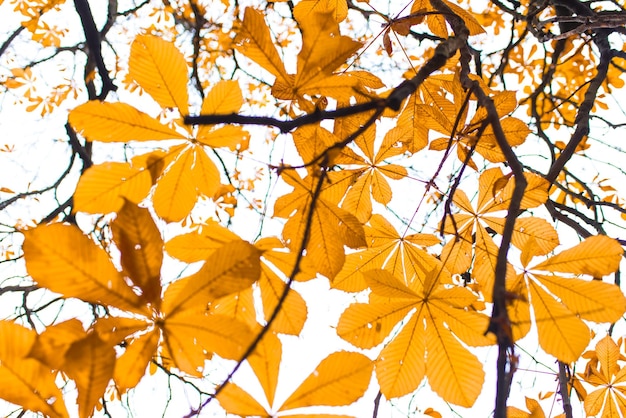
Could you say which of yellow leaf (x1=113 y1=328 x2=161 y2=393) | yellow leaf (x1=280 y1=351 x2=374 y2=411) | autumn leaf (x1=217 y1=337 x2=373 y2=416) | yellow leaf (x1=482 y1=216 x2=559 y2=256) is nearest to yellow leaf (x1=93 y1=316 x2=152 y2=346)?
yellow leaf (x1=113 y1=328 x2=161 y2=393)

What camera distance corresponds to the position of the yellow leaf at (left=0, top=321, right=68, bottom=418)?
0.76 m

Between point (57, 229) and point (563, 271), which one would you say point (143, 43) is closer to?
point (57, 229)

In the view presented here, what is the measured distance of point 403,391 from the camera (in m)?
1.10

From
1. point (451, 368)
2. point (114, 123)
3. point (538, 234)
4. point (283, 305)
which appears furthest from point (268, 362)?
point (538, 234)

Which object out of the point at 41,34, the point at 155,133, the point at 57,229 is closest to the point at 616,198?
the point at 155,133

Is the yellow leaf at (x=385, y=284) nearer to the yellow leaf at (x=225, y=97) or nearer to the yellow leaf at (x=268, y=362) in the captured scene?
the yellow leaf at (x=268, y=362)

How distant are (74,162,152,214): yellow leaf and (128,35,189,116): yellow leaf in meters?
0.16

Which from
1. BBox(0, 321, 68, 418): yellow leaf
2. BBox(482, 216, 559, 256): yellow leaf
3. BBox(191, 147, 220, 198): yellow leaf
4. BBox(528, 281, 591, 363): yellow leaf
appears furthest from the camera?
BBox(482, 216, 559, 256): yellow leaf

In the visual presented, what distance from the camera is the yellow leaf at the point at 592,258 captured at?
1015mm

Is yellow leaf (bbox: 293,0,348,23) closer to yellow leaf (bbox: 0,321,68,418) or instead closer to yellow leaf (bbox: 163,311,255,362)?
yellow leaf (bbox: 163,311,255,362)

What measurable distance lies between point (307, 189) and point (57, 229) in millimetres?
604

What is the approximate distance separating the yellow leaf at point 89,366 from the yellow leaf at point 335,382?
301mm

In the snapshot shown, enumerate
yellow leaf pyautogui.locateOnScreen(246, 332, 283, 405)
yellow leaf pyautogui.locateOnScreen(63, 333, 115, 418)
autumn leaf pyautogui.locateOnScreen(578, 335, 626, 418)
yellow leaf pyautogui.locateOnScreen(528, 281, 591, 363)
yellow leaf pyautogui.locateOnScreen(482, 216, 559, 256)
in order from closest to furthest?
yellow leaf pyautogui.locateOnScreen(63, 333, 115, 418) → yellow leaf pyautogui.locateOnScreen(246, 332, 283, 405) → yellow leaf pyautogui.locateOnScreen(528, 281, 591, 363) → yellow leaf pyautogui.locateOnScreen(482, 216, 559, 256) → autumn leaf pyautogui.locateOnScreen(578, 335, 626, 418)

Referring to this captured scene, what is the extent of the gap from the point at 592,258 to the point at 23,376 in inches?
44.0
